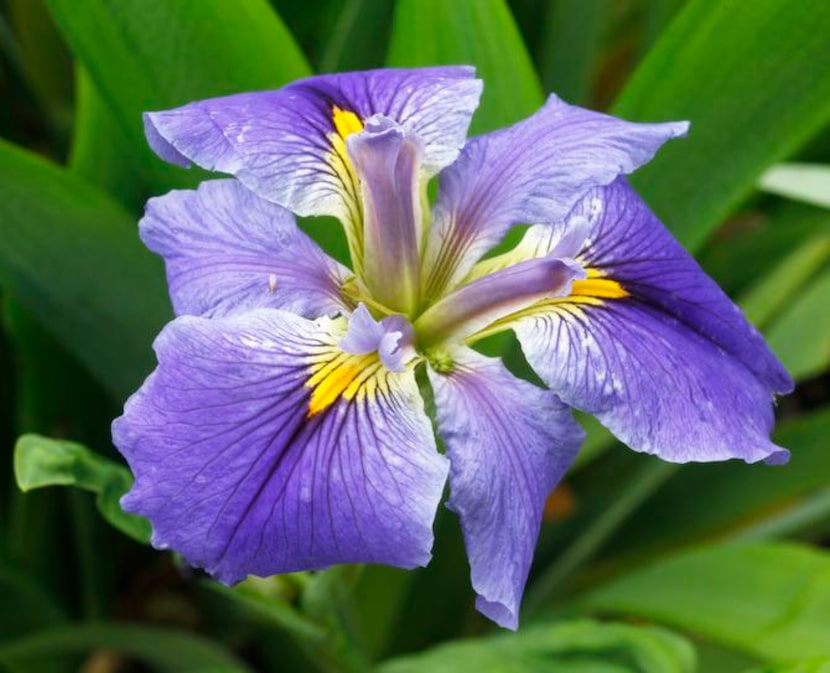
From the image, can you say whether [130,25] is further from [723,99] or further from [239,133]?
[723,99]

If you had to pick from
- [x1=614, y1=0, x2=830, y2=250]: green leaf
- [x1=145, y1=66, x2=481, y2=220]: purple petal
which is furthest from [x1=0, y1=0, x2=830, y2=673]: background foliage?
[x1=145, y1=66, x2=481, y2=220]: purple petal

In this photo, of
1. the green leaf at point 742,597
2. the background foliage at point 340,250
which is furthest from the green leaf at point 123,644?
the green leaf at point 742,597

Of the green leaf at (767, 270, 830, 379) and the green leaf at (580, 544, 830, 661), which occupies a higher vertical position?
the green leaf at (767, 270, 830, 379)

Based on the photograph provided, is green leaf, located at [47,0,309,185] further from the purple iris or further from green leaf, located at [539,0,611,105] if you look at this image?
green leaf, located at [539,0,611,105]

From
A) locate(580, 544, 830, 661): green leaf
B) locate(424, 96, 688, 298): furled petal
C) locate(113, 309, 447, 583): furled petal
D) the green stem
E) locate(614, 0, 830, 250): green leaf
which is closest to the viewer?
locate(113, 309, 447, 583): furled petal

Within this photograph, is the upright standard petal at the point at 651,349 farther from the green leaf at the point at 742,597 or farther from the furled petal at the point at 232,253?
the green leaf at the point at 742,597

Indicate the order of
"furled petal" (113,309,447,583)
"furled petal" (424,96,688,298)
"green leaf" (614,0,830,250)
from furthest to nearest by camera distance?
"green leaf" (614,0,830,250) → "furled petal" (424,96,688,298) → "furled petal" (113,309,447,583)
